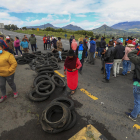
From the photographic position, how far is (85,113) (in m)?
3.35

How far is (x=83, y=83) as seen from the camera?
536cm

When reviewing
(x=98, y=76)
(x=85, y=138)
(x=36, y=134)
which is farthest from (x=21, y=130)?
(x=98, y=76)

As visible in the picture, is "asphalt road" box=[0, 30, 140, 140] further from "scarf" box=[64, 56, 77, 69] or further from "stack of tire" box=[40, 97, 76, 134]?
"scarf" box=[64, 56, 77, 69]

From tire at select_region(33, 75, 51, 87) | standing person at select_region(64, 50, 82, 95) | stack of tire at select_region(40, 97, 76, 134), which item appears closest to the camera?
stack of tire at select_region(40, 97, 76, 134)

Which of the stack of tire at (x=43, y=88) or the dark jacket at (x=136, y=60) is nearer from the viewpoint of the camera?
the dark jacket at (x=136, y=60)

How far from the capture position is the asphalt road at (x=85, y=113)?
2658 millimetres

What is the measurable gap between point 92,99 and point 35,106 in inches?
88.2

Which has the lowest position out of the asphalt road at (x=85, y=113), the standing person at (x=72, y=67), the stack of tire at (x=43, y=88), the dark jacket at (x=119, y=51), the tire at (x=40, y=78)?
the asphalt road at (x=85, y=113)

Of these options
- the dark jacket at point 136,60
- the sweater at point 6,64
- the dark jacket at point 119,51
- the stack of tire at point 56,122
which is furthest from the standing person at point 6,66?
the dark jacket at point 119,51

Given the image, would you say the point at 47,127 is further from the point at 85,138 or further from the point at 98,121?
the point at 98,121

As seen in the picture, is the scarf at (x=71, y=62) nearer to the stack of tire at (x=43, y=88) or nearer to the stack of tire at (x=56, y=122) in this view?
the stack of tire at (x=43, y=88)

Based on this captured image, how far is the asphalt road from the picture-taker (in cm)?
266

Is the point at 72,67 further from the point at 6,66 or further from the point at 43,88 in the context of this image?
the point at 6,66

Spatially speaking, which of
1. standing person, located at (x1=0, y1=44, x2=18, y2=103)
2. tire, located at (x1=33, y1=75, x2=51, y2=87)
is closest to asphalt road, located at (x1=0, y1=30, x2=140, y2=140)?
tire, located at (x1=33, y1=75, x2=51, y2=87)
